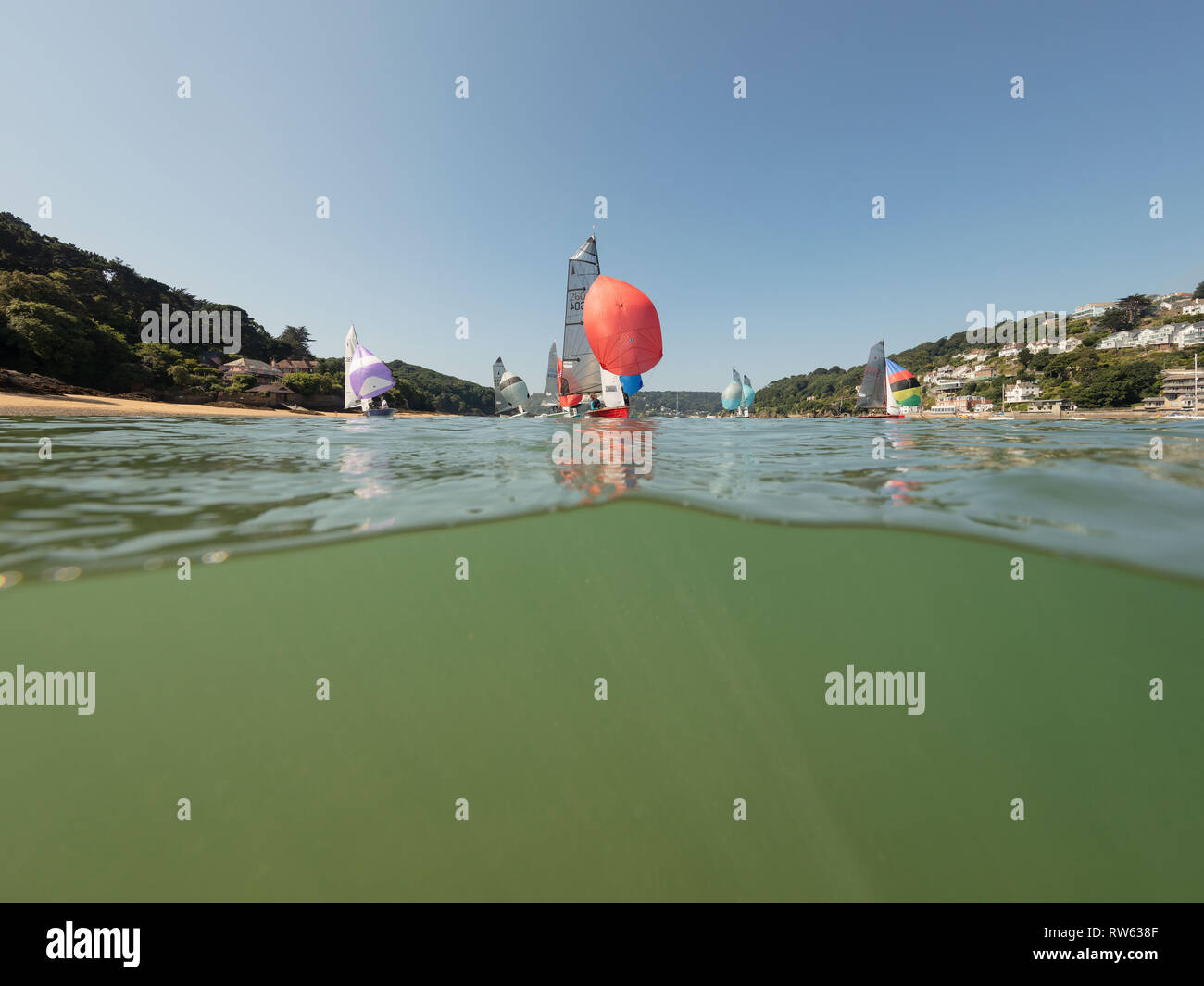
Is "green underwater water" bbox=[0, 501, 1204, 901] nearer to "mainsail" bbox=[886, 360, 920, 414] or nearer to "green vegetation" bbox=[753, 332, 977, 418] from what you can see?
"mainsail" bbox=[886, 360, 920, 414]

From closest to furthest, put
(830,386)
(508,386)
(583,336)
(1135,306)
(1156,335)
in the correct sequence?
(583,336) < (508,386) < (1156,335) < (1135,306) < (830,386)

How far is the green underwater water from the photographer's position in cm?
176

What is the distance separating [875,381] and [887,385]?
1.34 meters

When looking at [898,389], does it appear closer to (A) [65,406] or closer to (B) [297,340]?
(A) [65,406]

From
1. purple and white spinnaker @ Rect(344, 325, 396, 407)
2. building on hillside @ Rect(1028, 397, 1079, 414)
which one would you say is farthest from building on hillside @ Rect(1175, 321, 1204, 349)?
purple and white spinnaker @ Rect(344, 325, 396, 407)

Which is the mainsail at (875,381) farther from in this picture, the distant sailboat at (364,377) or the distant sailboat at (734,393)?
the distant sailboat at (364,377)

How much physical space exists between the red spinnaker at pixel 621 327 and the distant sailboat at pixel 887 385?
123 ft

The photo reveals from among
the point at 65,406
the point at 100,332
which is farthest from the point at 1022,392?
the point at 100,332

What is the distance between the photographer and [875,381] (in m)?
47.7

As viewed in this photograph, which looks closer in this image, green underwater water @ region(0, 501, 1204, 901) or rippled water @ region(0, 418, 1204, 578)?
green underwater water @ region(0, 501, 1204, 901)

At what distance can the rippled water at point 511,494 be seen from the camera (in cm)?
430

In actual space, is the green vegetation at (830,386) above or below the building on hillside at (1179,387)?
above

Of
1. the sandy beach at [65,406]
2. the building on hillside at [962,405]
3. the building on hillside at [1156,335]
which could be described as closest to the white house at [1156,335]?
the building on hillside at [1156,335]

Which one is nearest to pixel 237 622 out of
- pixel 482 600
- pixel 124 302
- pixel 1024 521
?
pixel 482 600
